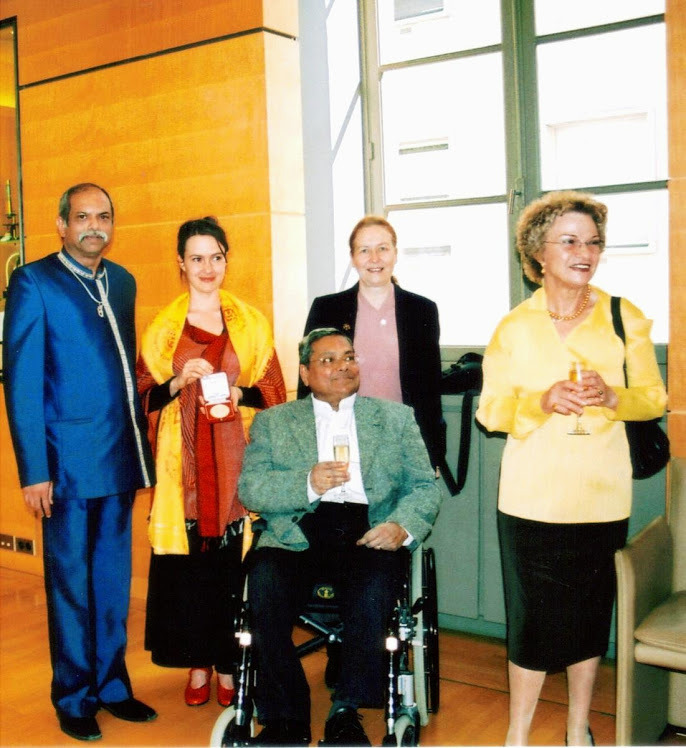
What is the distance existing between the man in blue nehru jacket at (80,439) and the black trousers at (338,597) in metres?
0.62

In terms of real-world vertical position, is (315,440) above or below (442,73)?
below

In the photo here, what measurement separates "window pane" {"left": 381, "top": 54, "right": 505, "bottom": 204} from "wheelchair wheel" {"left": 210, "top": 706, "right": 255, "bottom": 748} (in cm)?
240

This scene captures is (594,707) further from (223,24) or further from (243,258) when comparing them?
(223,24)

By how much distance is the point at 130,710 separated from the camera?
294 cm

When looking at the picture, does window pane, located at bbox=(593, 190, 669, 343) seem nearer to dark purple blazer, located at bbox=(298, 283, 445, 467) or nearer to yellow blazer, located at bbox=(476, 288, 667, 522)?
dark purple blazer, located at bbox=(298, 283, 445, 467)

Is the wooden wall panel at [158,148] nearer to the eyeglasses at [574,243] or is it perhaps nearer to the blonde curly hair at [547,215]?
the blonde curly hair at [547,215]

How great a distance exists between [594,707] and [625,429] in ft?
3.76

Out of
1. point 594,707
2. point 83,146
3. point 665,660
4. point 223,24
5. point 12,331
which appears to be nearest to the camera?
point 665,660

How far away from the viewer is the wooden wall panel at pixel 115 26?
12.1 ft

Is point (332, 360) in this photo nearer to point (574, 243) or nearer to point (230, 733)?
point (574, 243)

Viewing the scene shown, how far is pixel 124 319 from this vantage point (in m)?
2.99

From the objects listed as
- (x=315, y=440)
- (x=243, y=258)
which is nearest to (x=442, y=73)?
(x=243, y=258)

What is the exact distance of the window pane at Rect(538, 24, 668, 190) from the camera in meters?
3.35

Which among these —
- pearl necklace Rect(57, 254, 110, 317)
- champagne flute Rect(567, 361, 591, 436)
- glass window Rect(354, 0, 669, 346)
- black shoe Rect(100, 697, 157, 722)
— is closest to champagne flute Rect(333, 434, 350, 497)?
champagne flute Rect(567, 361, 591, 436)
